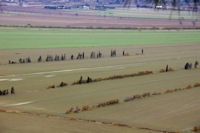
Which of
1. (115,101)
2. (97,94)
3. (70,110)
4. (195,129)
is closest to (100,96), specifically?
(97,94)

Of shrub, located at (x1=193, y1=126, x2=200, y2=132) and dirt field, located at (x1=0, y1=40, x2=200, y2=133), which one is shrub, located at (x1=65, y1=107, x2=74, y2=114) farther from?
shrub, located at (x1=193, y1=126, x2=200, y2=132)

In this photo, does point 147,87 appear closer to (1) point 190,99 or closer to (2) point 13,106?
(1) point 190,99

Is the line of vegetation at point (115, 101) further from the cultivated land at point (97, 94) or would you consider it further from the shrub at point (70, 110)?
the cultivated land at point (97, 94)

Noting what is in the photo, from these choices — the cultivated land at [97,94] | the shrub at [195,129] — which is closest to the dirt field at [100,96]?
the cultivated land at [97,94]

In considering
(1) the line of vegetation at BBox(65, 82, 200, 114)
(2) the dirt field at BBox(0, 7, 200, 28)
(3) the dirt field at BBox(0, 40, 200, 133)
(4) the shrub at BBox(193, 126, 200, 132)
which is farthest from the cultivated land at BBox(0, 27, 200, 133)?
(2) the dirt field at BBox(0, 7, 200, 28)

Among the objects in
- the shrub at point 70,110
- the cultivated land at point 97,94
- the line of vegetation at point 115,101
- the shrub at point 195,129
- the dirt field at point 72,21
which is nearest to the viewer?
the shrub at point 195,129

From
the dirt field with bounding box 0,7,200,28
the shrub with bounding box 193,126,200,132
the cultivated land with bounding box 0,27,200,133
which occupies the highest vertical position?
the shrub with bounding box 193,126,200,132

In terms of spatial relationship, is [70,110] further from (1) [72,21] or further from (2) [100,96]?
(1) [72,21]

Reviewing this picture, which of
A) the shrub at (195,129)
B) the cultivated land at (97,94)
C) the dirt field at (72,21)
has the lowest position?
the dirt field at (72,21)

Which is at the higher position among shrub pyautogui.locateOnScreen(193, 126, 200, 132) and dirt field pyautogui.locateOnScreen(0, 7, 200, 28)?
shrub pyautogui.locateOnScreen(193, 126, 200, 132)
